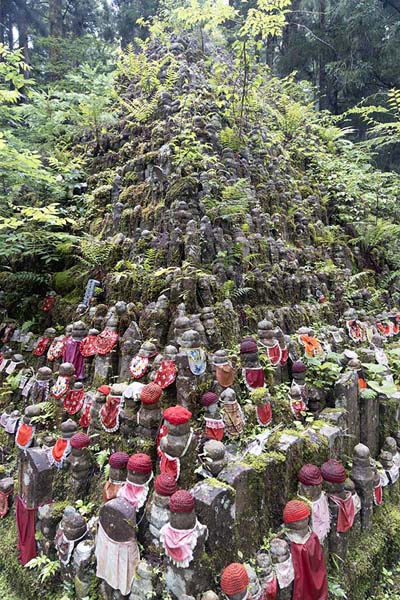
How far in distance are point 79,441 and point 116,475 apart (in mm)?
521

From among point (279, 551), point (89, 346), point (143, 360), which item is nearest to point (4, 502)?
point (89, 346)

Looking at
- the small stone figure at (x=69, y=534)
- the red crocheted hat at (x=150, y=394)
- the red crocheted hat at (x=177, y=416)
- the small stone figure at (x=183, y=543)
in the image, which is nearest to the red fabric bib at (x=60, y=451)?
the small stone figure at (x=69, y=534)

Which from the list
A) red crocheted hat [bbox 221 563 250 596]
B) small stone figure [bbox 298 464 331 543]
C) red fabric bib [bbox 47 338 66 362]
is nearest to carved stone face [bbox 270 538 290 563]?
small stone figure [bbox 298 464 331 543]

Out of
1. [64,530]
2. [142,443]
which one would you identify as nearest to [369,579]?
[142,443]

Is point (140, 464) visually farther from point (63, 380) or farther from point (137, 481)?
point (63, 380)

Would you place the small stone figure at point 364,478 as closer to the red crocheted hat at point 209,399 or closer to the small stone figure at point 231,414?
the small stone figure at point 231,414

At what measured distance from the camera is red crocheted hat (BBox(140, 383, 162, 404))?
322 centimetres

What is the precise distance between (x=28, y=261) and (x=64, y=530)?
14.1 feet

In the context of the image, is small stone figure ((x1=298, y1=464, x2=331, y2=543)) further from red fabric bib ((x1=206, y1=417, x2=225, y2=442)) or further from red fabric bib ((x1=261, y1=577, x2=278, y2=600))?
red fabric bib ((x1=206, y1=417, x2=225, y2=442))

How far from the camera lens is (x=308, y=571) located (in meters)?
2.90

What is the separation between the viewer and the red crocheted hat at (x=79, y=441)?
11.2 feet

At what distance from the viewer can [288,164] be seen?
823 centimetres

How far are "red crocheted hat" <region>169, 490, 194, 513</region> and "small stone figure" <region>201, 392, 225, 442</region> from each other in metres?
0.78

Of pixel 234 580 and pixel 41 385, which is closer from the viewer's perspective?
pixel 234 580
